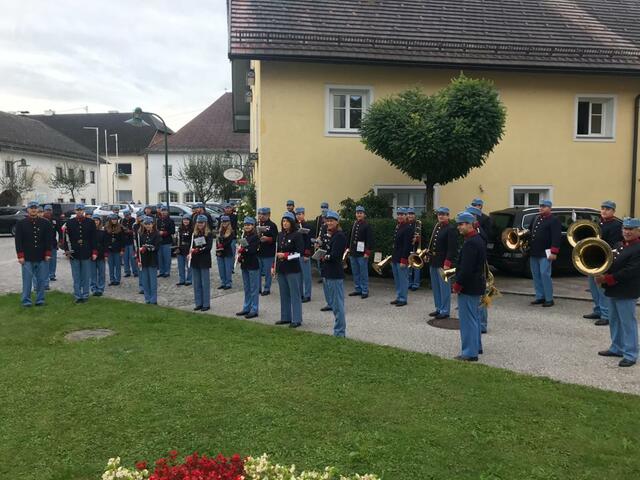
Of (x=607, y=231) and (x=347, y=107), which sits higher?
(x=347, y=107)

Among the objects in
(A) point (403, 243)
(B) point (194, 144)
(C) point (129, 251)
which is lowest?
(C) point (129, 251)

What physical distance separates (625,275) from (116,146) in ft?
212

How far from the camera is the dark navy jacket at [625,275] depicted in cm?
708

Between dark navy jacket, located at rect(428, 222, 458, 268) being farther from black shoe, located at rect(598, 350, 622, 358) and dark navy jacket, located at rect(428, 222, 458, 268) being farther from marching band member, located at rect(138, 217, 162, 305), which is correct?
marching band member, located at rect(138, 217, 162, 305)

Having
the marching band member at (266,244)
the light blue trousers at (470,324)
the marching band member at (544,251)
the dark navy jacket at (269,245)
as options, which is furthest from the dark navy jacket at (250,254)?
the marching band member at (544,251)

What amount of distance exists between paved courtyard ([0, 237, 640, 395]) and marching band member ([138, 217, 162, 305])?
0.48 m

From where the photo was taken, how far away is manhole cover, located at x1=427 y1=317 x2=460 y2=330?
30.5 feet

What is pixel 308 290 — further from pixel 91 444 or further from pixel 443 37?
pixel 443 37

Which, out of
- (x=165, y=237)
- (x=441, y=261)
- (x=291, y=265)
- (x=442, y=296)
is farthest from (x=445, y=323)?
(x=165, y=237)

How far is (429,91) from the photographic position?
632 inches

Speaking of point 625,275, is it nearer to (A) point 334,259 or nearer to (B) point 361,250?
(A) point 334,259

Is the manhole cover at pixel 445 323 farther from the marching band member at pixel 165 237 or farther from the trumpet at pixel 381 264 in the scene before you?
the marching band member at pixel 165 237

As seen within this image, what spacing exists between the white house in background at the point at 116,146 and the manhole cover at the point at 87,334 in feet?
170

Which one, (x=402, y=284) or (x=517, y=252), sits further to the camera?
(x=517, y=252)
